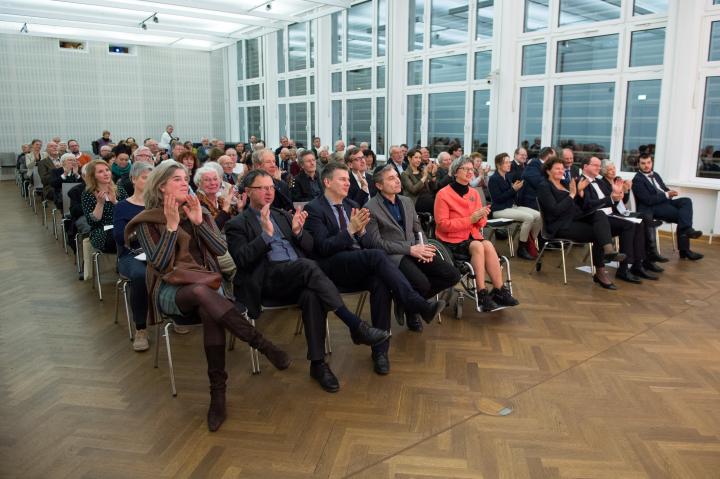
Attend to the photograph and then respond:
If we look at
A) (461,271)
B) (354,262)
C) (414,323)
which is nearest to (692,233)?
(461,271)

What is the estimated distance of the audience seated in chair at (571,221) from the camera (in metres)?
5.20

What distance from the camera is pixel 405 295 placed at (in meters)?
3.49

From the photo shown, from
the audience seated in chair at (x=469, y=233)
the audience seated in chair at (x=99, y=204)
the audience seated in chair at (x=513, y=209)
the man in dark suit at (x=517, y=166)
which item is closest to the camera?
the audience seated in chair at (x=469, y=233)

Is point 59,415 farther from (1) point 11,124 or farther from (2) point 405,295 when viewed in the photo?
(1) point 11,124

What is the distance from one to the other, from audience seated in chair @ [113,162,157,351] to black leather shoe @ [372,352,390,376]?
1.56 meters

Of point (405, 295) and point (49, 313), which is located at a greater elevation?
point (405, 295)

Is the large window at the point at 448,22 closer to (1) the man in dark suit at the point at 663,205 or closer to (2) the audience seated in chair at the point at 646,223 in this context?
(1) the man in dark suit at the point at 663,205

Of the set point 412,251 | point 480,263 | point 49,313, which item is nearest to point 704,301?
point 480,263

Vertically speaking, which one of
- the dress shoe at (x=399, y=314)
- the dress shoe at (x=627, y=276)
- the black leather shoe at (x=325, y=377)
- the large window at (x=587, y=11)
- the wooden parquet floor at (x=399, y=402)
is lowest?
the wooden parquet floor at (x=399, y=402)

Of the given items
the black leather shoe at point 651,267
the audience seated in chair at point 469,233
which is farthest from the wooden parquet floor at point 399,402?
the black leather shoe at point 651,267

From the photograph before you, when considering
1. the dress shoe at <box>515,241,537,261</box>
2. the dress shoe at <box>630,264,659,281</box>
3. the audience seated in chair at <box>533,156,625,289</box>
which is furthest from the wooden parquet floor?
the dress shoe at <box>515,241,537,261</box>

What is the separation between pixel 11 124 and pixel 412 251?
16198mm

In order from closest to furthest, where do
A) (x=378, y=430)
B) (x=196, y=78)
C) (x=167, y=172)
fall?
(x=378, y=430) < (x=167, y=172) < (x=196, y=78)

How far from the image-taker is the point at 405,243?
3924 mm
